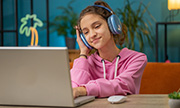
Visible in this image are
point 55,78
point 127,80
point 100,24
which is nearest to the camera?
point 55,78

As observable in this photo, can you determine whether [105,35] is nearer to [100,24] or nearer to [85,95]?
[100,24]

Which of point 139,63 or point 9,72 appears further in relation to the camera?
point 139,63

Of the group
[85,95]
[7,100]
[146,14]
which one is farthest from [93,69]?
[146,14]

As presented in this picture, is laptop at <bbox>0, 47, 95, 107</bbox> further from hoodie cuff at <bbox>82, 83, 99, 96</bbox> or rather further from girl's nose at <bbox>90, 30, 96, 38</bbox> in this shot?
girl's nose at <bbox>90, 30, 96, 38</bbox>

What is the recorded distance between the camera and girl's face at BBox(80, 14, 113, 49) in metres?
1.32

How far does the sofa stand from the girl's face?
0.57 m

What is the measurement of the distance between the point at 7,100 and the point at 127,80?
59cm

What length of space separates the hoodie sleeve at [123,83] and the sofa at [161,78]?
0.47 m

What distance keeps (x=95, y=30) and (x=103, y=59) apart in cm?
17

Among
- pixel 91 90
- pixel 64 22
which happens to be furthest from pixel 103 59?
pixel 64 22

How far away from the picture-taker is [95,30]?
1328 mm

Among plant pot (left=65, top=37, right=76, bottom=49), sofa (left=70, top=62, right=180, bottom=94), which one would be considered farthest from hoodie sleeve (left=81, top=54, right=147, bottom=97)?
plant pot (left=65, top=37, right=76, bottom=49)

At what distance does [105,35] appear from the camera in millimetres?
1328

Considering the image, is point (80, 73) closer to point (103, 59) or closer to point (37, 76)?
point (103, 59)
